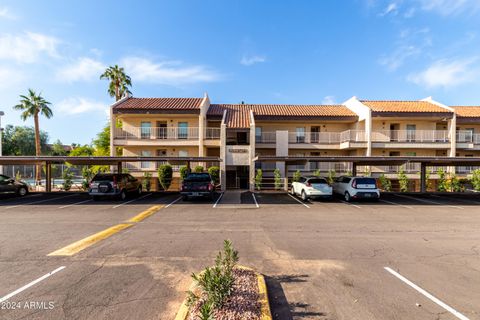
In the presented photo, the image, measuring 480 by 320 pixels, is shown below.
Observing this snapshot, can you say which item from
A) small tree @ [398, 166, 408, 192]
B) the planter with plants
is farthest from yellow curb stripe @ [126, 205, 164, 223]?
small tree @ [398, 166, 408, 192]

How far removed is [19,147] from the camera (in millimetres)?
46188

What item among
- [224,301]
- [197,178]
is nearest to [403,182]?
[197,178]

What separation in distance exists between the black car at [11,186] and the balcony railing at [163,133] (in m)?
7.98

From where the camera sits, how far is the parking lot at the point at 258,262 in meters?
3.62

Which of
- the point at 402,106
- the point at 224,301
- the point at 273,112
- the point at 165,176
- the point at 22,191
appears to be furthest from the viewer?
the point at 273,112

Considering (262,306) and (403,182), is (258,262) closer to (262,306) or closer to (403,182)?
(262,306)

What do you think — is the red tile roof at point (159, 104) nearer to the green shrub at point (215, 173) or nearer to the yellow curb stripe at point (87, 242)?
the green shrub at point (215, 173)

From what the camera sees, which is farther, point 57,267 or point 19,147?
point 19,147

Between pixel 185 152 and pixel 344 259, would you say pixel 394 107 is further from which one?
pixel 344 259

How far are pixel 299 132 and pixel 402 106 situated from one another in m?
11.5

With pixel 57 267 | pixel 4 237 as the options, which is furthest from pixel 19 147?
pixel 57 267

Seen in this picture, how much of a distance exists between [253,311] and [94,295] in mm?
2823

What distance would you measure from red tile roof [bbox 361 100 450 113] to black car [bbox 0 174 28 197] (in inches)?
1210

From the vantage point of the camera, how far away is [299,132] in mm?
23812
